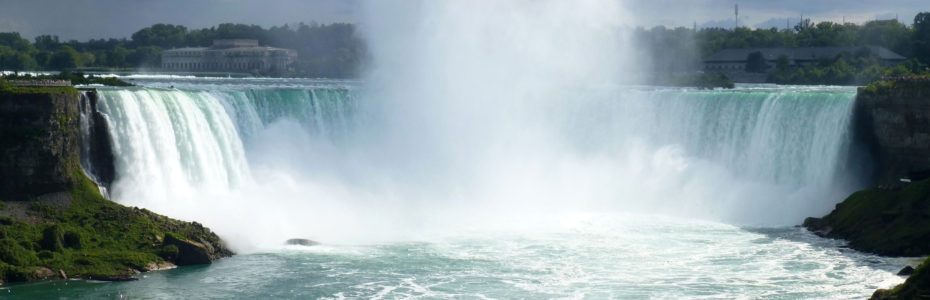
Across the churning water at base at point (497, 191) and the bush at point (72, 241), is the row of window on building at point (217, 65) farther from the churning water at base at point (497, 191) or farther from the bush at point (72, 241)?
the bush at point (72, 241)

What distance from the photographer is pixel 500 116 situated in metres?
44.7

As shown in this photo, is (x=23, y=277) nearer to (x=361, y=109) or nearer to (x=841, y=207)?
(x=361, y=109)

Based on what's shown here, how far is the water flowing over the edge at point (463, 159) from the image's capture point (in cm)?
3231

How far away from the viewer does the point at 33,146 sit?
2817cm

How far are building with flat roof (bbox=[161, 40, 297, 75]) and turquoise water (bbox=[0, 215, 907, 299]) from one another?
2734 inches

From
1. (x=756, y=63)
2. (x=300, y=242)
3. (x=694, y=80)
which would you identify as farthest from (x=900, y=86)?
(x=756, y=63)

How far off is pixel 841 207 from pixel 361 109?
18694 mm

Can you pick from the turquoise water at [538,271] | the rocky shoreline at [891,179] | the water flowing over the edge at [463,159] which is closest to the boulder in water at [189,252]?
the turquoise water at [538,271]

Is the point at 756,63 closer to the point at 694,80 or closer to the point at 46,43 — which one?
the point at 694,80

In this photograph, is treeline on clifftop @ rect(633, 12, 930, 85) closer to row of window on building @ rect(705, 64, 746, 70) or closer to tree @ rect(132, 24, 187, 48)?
row of window on building @ rect(705, 64, 746, 70)

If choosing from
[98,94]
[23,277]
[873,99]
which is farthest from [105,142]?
[873,99]

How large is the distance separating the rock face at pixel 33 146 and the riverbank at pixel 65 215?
0.08 feet

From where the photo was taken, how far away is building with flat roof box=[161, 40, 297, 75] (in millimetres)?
98125

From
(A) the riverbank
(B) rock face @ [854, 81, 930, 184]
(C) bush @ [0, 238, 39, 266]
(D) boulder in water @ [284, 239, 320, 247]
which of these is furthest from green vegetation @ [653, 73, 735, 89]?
(C) bush @ [0, 238, 39, 266]
